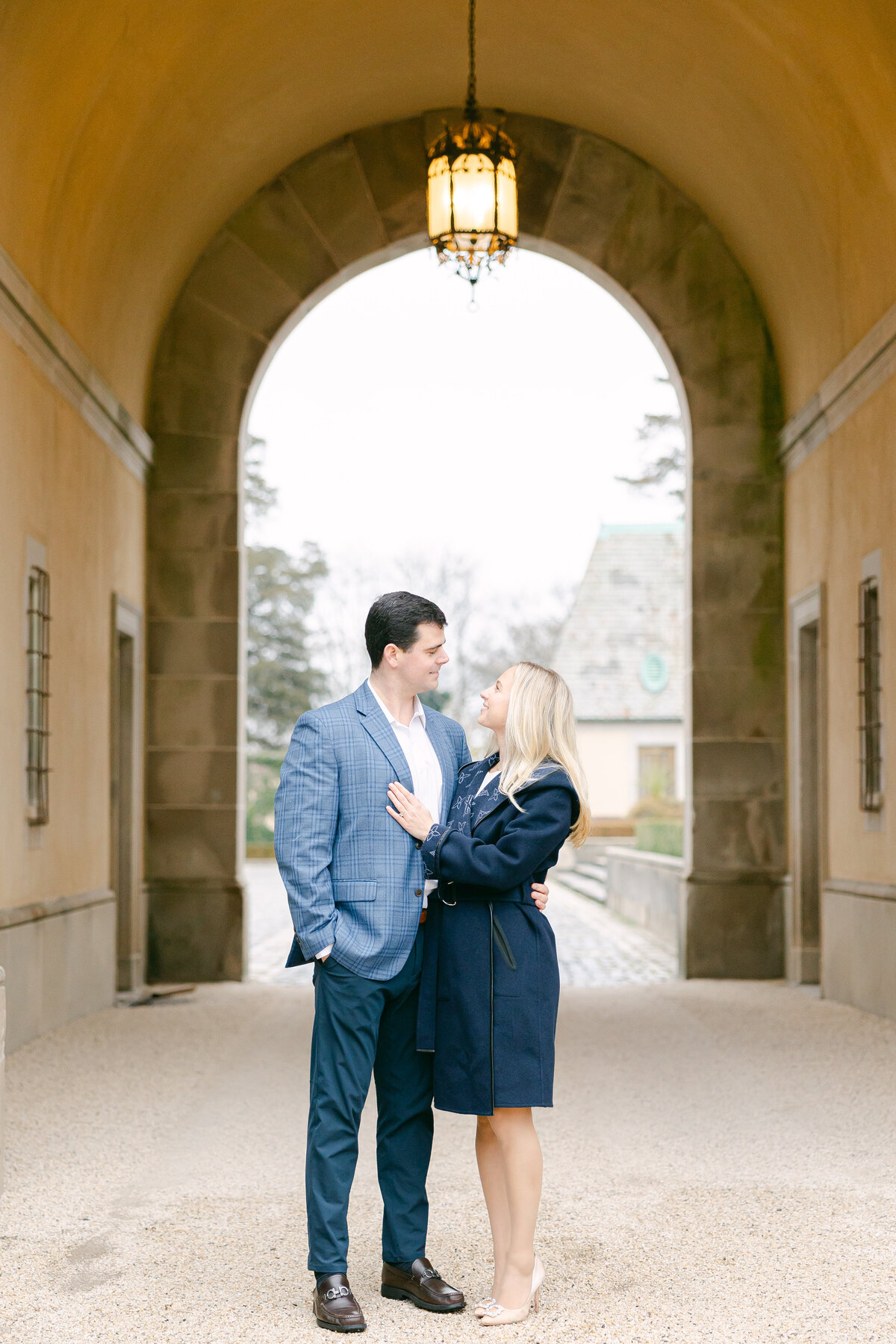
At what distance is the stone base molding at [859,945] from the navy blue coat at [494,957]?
5.33 m

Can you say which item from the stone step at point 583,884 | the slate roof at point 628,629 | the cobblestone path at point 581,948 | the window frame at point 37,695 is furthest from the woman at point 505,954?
the slate roof at point 628,629

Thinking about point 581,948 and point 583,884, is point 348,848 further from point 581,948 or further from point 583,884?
point 583,884

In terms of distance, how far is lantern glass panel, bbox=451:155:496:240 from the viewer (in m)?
8.43

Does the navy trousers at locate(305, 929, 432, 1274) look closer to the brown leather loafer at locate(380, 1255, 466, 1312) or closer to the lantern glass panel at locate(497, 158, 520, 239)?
the brown leather loafer at locate(380, 1255, 466, 1312)

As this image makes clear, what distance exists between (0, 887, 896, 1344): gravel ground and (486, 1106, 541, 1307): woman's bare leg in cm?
10

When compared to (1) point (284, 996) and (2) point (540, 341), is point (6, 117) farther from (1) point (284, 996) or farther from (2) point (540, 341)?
(2) point (540, 341)

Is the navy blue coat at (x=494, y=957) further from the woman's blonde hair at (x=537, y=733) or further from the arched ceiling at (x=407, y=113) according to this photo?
the arched ceiling at (x=407, y=113)

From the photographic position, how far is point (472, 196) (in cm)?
844

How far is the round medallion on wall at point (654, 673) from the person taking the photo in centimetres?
3925

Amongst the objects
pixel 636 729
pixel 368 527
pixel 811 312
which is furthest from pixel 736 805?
pixel 368 527

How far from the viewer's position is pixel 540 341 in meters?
49.7

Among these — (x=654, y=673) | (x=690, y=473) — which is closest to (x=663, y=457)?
(x=654, y=673)

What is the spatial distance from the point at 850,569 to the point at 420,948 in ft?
21.3

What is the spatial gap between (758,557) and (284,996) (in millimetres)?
4774
